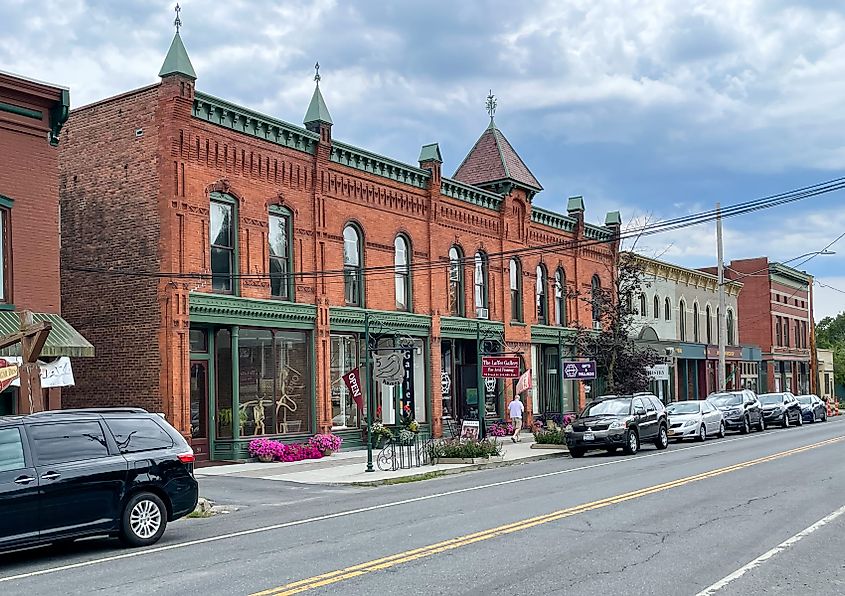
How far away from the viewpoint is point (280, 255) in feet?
85.2

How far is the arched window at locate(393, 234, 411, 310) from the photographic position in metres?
30.3

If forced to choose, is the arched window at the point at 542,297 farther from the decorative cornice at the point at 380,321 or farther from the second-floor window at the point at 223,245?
the second-floor window at the point at 223,245

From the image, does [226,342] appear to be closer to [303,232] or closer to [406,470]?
[303,232]

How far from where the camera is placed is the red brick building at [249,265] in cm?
2297

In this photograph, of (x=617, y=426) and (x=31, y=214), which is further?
(x=617, y=426)

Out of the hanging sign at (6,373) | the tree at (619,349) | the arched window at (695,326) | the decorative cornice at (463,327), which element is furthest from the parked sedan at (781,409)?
the hanging sign at (6,373)

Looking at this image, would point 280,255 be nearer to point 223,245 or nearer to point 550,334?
point 223,245

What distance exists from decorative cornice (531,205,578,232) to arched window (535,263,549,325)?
174 cm

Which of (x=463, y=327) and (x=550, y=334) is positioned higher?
(x=463, y=327)

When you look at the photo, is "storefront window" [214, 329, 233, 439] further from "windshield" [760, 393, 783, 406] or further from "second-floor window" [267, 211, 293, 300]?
"windshield" [760, 393, 783, 406]

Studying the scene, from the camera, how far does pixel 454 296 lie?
108 ft

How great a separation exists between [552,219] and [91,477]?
29649 mm

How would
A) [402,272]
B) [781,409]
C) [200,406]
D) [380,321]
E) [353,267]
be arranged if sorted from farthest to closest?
[781,409] < [402,272] < [380,321] < [353,267] < [200,406]

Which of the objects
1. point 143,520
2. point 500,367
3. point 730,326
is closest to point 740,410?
point 500,367
